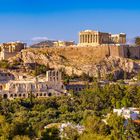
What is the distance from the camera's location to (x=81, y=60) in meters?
83.6

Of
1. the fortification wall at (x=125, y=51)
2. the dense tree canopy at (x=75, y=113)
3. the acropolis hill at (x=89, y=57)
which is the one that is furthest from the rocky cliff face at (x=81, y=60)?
the dense tree canopy at (x=75, y=113)

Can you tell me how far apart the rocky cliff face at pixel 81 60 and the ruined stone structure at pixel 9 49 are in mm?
1555

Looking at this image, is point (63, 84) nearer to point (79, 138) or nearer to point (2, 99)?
point (2, 99)

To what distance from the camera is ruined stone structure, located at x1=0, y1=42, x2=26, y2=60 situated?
83250 millimetres

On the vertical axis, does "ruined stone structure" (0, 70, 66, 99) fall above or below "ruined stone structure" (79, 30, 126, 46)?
below

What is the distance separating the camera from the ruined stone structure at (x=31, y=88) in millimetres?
70125

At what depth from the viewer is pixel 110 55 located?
85.1 meters

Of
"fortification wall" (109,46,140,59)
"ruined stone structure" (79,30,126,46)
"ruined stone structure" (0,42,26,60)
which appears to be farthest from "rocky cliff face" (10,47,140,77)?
"ruined stone structure" (79,30,126,46)

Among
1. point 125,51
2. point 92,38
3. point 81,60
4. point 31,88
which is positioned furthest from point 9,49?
point 31,88

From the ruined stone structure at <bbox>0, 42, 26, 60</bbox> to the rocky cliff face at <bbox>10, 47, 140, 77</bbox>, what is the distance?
5.10 ft

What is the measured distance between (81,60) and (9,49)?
32.6 feet

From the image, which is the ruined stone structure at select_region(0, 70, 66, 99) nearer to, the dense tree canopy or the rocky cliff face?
the dense tree canopy

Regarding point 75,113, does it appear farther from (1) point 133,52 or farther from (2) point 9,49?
(1) point 133,52

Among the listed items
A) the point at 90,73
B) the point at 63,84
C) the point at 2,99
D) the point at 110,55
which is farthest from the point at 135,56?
the point at 2,99
